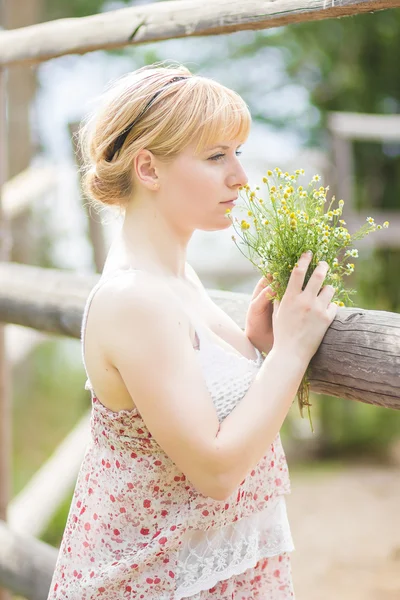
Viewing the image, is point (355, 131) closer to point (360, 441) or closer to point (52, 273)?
point (360, 441)

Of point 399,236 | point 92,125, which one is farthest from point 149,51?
point 92,125

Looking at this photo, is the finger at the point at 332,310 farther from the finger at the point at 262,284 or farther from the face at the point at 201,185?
the face at the point at 201,185

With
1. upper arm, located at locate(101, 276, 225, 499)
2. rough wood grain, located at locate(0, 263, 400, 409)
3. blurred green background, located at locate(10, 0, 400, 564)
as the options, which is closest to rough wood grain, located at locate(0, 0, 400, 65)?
rough wood grain, located at locate(0, 263, 400, 409)

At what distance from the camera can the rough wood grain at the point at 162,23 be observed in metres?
1.56

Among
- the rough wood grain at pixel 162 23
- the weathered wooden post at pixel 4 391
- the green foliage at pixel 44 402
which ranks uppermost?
the rough wood grain at pixel 162 23

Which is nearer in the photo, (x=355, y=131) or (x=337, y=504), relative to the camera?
(x=337, y=504)

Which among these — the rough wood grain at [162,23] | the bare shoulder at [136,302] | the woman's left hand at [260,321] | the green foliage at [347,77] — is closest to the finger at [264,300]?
the woman's left hand at [260,321]

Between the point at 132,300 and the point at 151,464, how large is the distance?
322mm

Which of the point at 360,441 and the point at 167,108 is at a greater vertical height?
the point at 167,108

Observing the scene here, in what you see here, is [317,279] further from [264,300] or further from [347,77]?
[347,77]

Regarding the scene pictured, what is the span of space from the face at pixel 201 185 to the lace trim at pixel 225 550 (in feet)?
1.91

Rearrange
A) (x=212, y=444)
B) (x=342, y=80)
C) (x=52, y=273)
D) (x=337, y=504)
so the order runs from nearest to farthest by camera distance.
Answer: (x=212, y=444) → (x=52, y=273) → (x=337, y=504) → (x=342, y=80)

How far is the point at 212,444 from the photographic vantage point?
4.09 ft

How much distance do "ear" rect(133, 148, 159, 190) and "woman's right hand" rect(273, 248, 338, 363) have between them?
0.31 metres
